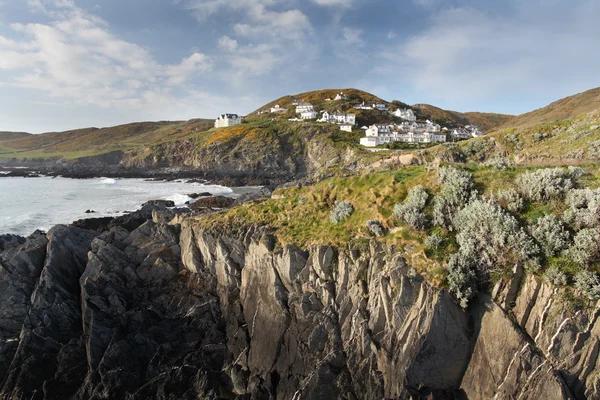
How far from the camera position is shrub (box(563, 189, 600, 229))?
10.3 metres

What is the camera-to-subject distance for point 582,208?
1080cm

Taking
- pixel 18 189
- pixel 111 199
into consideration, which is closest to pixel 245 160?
pixel 111 199

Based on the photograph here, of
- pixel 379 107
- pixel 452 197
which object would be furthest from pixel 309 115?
pixel 452 197

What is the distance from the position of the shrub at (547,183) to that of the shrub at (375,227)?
539 cm

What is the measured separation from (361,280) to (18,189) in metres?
86.6

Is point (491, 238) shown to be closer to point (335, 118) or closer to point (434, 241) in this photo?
point (434, 241)

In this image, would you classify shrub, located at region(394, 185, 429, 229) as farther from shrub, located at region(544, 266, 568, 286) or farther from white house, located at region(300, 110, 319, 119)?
white house, located at region(300, 110, 319, 119)

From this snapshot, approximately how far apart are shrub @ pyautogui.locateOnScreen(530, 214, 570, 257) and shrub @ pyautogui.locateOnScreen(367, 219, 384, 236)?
5.16m

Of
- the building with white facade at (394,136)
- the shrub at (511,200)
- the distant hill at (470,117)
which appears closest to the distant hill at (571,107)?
the building with white facade at (394,136)

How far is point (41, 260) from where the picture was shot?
63.9ft

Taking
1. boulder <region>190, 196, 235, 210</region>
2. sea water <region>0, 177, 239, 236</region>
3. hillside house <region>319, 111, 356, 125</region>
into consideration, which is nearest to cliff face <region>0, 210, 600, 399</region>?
sea water <region>0, 177, 239, 236</region>

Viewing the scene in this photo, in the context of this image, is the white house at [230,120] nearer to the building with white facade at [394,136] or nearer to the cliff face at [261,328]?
the building with white facade at [394,136]

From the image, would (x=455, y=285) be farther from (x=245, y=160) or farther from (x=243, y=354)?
(x=245, y=160)

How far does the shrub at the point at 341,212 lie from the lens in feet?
50.5
